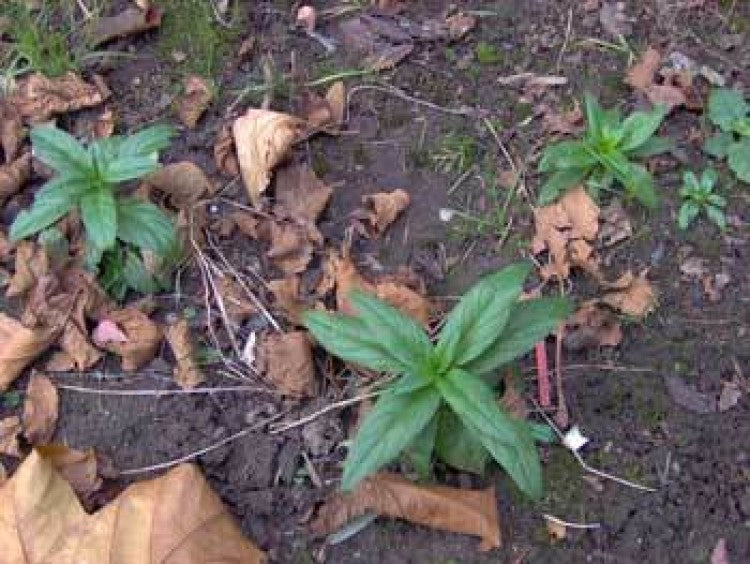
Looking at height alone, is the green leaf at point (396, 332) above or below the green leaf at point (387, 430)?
above

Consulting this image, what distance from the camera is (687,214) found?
2365 mm

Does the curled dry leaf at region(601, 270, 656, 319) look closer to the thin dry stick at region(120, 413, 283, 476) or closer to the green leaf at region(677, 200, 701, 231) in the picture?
the green leaf at region(677, 200, 701, 231)

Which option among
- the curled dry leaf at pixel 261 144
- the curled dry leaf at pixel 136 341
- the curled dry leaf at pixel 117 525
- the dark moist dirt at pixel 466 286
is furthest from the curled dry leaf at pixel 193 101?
the curled dry leaf at pixel 117 525

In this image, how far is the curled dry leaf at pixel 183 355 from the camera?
86.4 inches

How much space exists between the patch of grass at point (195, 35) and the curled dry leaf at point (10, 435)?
901 mm

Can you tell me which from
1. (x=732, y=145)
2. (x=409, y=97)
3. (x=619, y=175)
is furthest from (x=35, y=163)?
(x=732, y=145)

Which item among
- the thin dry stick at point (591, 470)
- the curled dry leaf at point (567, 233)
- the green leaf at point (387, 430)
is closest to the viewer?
the green leaf at point (387, 430)

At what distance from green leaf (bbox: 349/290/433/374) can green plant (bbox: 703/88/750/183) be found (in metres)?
0.87

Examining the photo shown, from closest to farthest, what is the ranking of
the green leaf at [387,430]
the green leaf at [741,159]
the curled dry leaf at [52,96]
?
the green leaf at [387,430] < the green leaf at [741,159] < the curled dry leaf at [52,96]

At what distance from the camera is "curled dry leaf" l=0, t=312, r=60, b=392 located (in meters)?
2.20

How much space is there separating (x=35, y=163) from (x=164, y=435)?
70 cm

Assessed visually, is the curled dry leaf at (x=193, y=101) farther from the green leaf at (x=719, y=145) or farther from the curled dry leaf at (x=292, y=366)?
the green leaf at (x=719, y=145)

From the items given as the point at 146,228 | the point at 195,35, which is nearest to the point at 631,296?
the point at 146,228

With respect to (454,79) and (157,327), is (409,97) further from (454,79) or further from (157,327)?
(157,327)
